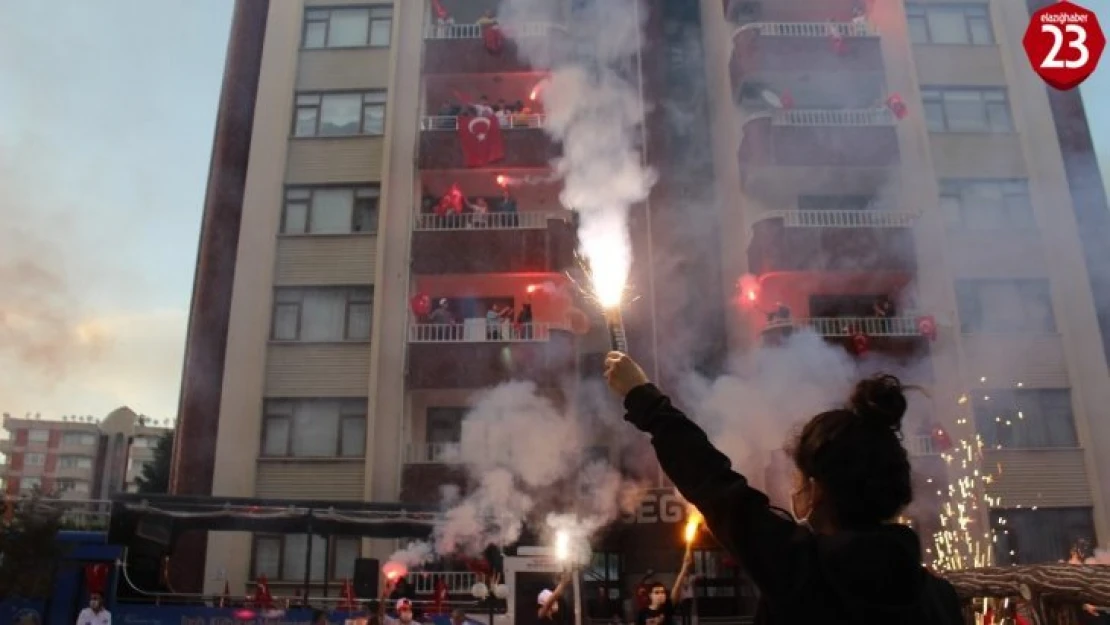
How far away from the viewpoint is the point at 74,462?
92.7 metres

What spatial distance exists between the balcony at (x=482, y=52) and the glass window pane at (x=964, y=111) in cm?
857

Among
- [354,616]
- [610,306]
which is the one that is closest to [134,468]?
[354,616]

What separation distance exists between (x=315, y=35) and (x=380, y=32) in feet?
4.95

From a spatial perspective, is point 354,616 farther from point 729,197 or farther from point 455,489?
point 729,197

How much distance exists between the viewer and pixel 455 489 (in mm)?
16422

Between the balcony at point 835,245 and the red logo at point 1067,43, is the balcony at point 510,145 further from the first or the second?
the red logo at point 1067,43

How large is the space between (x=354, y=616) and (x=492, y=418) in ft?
19.0

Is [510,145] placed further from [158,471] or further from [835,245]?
[158,471]

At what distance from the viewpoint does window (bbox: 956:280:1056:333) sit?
58.4 feet

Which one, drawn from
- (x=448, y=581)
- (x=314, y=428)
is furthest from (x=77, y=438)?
(x=448, y=581)

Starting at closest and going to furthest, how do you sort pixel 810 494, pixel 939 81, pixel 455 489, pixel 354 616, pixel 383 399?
pixel 810 494, pixel 354 616, pixel 455 489, pixel 383 399, pixel 939 81

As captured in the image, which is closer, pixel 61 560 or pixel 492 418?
pixel 61 560

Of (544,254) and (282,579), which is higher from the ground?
(544,254)

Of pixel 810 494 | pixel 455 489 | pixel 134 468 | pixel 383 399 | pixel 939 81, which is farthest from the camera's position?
pixel 134 468
